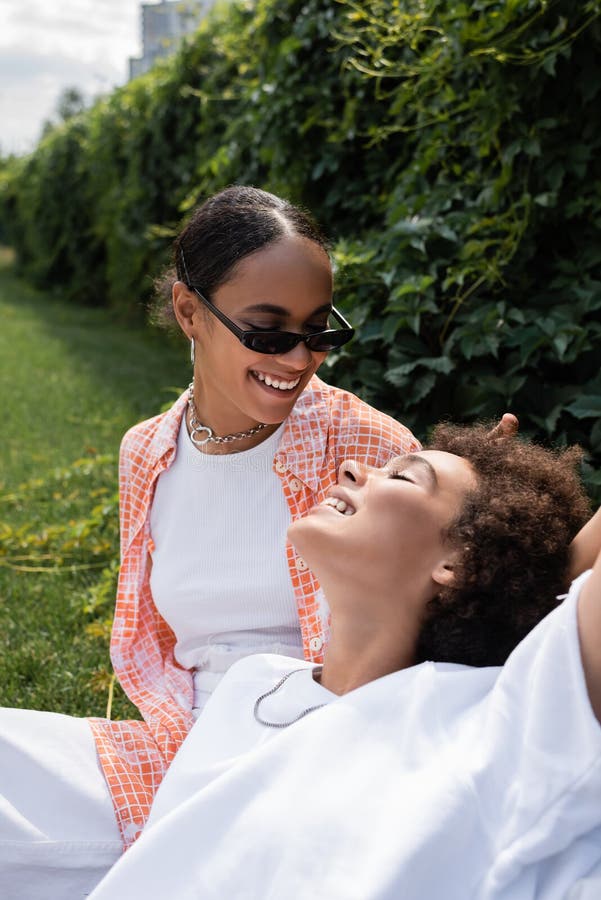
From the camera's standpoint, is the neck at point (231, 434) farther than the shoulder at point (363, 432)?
Yes

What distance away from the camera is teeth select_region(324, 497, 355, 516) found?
5.31ft

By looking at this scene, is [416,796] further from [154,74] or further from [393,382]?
[154,74]

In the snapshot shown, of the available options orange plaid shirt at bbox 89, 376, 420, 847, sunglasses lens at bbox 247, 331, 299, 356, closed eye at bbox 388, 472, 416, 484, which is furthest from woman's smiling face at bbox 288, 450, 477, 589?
sunglasses lens at bbox 247, 331, 299, 356

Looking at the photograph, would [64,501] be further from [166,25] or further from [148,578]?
[166,25]

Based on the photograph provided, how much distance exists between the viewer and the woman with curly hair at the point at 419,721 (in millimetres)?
1189

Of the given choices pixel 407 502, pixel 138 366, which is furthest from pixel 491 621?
pixel 138 366

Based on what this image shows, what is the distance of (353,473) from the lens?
1.68 metres

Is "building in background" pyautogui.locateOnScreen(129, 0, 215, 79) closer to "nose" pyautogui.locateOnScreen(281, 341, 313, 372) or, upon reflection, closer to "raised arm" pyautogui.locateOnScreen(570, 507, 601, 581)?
"nose" pyautogui.locateOnScreen(281, 341, 313, 372)

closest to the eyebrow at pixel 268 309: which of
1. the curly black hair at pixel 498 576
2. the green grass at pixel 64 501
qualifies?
the curly black hair at pixel 498 576

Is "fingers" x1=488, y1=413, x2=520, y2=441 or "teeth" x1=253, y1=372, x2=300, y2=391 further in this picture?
"teeth" x1=253, y1=372, x2=300, y2=391

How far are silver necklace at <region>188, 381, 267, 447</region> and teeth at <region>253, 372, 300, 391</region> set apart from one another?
6.3 inches

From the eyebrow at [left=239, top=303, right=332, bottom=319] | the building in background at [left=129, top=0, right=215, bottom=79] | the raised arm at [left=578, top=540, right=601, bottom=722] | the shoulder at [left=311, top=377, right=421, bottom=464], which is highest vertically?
the raised arm at [left=578, top=540, right=601, bottom=722]

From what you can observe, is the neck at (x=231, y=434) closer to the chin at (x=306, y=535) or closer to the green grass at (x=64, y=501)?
the chin at (x=306, y=535)

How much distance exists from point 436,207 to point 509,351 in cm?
64
